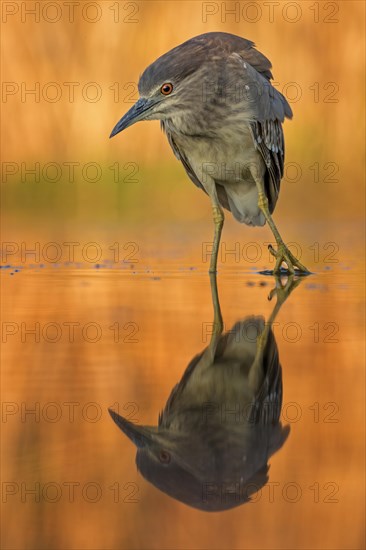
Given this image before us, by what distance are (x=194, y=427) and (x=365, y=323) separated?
2.13 meters

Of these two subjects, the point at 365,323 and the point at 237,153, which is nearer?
the point at 365,323

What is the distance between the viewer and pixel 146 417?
3293mm

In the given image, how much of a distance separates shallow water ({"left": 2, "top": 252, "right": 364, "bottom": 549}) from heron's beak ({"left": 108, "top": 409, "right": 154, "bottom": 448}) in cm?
3

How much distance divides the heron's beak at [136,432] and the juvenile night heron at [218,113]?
3785 millimetres

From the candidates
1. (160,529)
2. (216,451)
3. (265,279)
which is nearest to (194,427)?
(216,451)

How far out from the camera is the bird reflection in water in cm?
265

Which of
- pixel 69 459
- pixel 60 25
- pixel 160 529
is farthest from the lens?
pixel 60 25

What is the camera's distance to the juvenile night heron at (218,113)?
272 inches

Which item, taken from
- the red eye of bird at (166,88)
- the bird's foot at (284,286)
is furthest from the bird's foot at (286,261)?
the red eye of bird at (166,88)

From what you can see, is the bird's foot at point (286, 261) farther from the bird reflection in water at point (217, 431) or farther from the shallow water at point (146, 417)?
the bird reflection in water at point (217, 431)

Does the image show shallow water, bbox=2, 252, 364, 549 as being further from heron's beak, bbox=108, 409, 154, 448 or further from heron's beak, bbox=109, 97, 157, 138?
heron's beak, bbox=109, 97, 157, 138

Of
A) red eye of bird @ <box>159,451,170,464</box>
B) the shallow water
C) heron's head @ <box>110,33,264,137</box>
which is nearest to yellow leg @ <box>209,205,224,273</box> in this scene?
heron's head @ <box>110,33,264,137</box>

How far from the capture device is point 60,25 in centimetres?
1331

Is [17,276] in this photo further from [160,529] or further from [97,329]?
[160,529]
